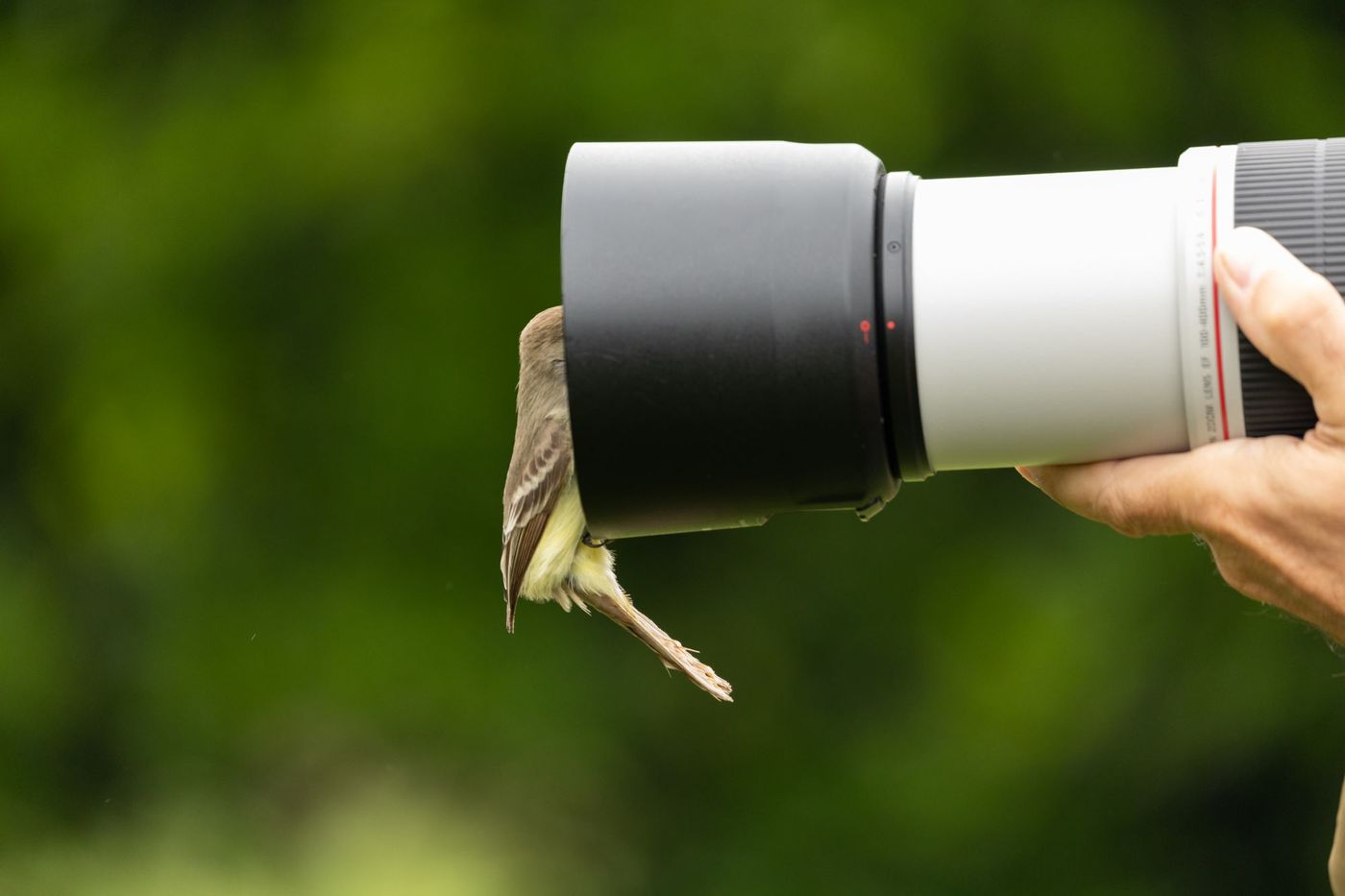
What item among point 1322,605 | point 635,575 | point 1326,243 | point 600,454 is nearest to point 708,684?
point 600,454

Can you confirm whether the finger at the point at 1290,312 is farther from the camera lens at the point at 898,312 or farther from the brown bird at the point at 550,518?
the brown bird at the point at 550,518

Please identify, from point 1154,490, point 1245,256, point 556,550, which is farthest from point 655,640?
point 1245,256

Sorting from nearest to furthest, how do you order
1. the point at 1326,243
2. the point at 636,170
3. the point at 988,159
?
1. the point at 1326,243
2. the point at 636,170
3. the point at 988,159

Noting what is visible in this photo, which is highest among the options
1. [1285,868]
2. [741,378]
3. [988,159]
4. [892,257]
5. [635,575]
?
[892,257]

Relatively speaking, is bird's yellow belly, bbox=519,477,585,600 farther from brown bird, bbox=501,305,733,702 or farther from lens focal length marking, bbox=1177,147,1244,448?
lens focal length marking, bbox=1177,147,1244,448

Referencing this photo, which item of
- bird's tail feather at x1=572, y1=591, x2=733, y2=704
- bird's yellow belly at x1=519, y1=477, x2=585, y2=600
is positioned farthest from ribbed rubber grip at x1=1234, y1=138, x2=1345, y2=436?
bird's yellow belly at x1=519, y1=477, x2=585, y2=600

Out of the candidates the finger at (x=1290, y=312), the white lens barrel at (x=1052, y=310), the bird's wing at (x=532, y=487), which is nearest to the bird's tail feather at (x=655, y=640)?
the bird's wing at (x=532, y=487)

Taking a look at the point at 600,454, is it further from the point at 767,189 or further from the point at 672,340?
the point at 767,189
